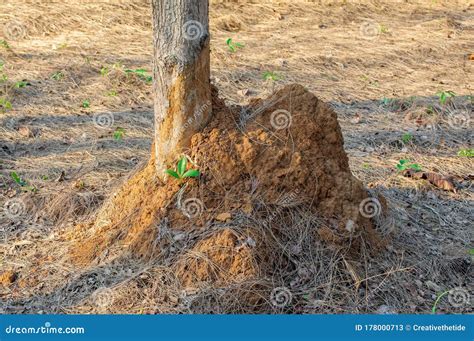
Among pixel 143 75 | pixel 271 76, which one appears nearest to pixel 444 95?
pixel 271 76

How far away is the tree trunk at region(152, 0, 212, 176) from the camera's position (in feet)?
11.2

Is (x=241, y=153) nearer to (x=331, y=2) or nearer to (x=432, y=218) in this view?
(x=432, y=218)

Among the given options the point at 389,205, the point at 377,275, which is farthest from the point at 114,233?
the point at 389,205

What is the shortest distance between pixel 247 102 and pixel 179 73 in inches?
105

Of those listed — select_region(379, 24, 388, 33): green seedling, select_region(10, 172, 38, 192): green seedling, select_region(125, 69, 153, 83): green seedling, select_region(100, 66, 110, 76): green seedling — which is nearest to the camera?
select_region(10, 172, 38, 192): green seedling

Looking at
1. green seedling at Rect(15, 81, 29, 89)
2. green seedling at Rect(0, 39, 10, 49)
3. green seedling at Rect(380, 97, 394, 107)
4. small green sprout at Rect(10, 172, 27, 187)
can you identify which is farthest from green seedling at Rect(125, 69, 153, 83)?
green seedling at Rect(380, 97, 394, 107)

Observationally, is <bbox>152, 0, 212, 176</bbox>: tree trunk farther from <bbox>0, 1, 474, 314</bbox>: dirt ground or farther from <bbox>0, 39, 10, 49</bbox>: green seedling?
<bbox>0, 39, 10, 49</bbox>: green seedling

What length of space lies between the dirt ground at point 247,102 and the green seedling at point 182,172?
54 centimetres

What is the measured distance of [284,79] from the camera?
263 inches

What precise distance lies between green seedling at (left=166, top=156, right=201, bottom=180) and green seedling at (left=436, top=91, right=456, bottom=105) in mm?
3410

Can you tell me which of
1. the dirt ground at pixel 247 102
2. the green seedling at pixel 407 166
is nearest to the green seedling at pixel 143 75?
the dirt ground at pixel 247 102

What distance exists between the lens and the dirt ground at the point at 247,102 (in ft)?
11.0

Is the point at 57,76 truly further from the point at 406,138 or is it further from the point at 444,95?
the point at 444,95

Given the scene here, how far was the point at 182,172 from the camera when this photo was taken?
139 inches
